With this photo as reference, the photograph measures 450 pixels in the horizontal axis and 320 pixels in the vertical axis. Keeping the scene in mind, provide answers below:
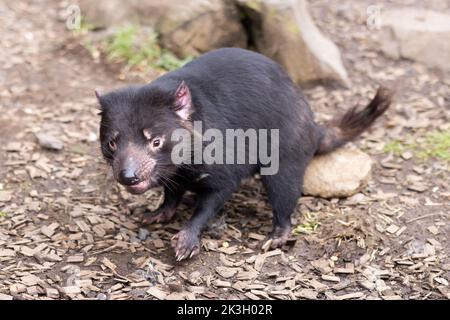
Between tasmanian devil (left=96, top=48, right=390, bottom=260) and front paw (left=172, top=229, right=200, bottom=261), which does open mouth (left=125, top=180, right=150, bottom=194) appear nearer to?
tasmanian devil (left=96, top=48, right=390, bottom=260)

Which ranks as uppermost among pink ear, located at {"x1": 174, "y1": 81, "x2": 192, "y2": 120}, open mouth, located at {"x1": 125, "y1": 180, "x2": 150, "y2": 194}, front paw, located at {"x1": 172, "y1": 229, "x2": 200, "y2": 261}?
pink ear, located at {"x1": 174, "y1": 81, "x2": 192, "y2": 120}

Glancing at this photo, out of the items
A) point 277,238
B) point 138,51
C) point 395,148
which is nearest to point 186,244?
point 277,238

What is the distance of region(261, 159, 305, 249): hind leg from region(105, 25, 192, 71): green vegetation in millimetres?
1988

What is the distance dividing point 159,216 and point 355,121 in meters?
1.57

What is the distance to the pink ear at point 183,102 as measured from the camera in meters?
3.88

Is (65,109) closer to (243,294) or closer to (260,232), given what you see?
(260,232)

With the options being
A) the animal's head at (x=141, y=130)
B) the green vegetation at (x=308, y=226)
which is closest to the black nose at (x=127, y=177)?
the animal's head at (x=141, y=130)

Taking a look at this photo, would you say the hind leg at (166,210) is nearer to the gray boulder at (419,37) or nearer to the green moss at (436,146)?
the green moss at (436,146)

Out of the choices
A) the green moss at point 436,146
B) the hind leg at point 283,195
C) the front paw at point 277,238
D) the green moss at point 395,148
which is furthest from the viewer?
the green moss at point 395,148

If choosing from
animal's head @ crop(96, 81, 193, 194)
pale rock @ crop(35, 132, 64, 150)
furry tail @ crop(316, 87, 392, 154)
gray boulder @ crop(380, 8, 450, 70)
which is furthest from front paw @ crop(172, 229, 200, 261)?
gray boulder @ crop(380, 8, 450, 70)

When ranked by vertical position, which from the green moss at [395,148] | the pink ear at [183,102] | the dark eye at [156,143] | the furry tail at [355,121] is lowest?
the green moss at [395,148]

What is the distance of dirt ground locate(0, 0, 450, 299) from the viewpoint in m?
3.86

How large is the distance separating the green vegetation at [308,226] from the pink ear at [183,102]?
107 cm

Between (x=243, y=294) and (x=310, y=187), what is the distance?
46.1 inches
